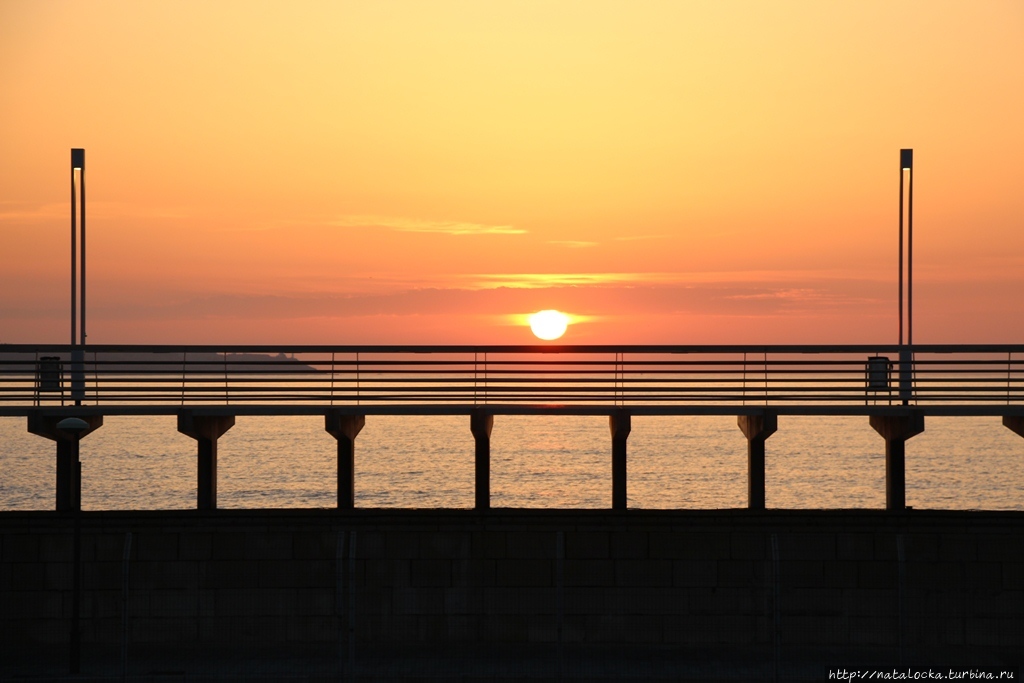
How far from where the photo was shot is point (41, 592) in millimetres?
18547

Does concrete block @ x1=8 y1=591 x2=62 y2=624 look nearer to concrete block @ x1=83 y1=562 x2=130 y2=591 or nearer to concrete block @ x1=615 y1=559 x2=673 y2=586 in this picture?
concrete block @ x1=83 y1=562 x2=130 y2=591

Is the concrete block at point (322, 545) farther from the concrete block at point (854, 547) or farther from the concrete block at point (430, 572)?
the concrete block at point (854, 547)

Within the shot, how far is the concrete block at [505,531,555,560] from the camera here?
18672 mm

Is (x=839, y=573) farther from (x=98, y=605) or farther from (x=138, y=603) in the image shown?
(x=98, y=605)

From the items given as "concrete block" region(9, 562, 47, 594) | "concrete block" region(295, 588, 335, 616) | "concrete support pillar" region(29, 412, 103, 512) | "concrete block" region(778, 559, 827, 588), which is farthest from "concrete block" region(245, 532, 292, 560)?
"concrete block" region(778, 559, 827, 588)

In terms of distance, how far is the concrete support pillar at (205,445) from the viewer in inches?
821

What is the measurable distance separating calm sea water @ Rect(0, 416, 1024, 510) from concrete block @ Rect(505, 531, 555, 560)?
4297 centimetres

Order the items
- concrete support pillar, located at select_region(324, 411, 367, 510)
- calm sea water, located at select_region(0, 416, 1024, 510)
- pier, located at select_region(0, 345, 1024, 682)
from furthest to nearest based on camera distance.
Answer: calm sea water, located at select_region(0, 416, 1024, 510), concrete support pillar, located at select_region(324, 411, 367, 510), pier, located at select_region(0, 345, 1024, 682)

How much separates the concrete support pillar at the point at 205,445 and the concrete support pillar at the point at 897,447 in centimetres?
1219

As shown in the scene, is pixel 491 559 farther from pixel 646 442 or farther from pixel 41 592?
pixel 646 442

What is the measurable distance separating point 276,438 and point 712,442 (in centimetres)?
3882

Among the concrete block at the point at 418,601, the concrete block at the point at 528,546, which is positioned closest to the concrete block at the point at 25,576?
the concrete block at the point at 418,601

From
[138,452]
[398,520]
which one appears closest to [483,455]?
[398,520]

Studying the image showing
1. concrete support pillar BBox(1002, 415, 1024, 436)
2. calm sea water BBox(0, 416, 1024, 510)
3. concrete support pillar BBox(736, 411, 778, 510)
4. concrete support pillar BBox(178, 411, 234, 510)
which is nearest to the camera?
concrete support pillar BBox(736, 411, 778, 510)
